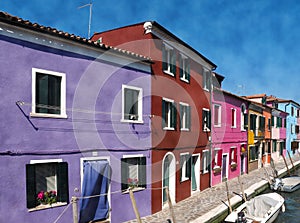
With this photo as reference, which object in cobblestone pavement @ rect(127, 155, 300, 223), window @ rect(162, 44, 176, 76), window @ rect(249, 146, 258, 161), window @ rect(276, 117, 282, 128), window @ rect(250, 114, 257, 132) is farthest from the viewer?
window @ rect(276, 117, 282, 128)

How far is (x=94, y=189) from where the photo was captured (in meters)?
10.7

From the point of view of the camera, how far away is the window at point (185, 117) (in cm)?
1670

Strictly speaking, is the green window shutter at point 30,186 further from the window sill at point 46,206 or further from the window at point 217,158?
the window at point 217,158

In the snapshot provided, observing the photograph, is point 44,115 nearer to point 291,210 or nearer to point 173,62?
point 173,62

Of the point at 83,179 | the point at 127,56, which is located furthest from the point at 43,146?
the point at 127,56

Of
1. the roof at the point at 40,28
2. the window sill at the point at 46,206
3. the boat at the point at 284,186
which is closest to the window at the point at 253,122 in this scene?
the boat at the point at 284,186

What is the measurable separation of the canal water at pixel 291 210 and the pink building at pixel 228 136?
506cm

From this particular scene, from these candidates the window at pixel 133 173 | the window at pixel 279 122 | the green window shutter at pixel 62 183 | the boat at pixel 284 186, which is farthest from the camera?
the window at pixel 279 122

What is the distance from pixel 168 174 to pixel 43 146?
8.20 m

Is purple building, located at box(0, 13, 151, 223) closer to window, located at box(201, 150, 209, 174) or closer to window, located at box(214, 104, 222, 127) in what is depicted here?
window, located at box(201, 150, 209, 174)

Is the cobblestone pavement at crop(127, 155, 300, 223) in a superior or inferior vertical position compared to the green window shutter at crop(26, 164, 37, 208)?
inferior

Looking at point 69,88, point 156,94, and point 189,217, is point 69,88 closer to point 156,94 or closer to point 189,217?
point 156,94

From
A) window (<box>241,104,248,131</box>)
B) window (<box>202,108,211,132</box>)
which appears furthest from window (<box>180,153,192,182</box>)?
window (<box>241,104,248,131</box>)

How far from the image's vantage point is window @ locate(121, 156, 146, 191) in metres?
12.2
